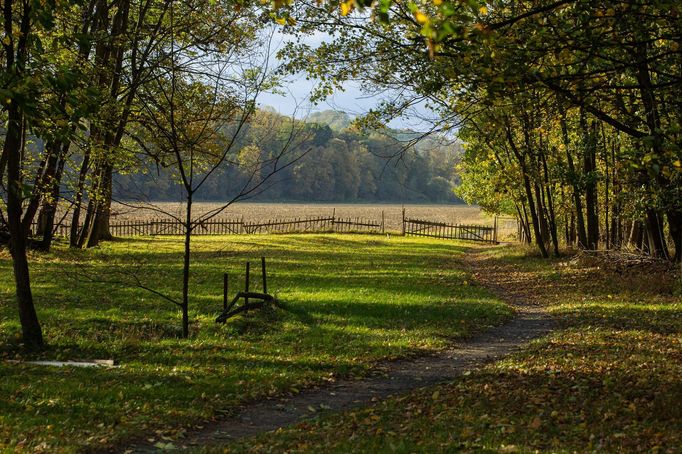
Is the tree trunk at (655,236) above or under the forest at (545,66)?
under

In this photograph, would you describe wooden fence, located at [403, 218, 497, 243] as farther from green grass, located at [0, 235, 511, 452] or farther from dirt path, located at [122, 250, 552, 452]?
dirt path, located at [122, 250, 552, 452]

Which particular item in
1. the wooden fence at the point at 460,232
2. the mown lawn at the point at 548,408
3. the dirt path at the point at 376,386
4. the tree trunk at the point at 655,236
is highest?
the tree trunk at the point at 655,236

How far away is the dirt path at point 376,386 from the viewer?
750cm

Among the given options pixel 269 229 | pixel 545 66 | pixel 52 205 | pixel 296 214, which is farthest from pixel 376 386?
pixel 296 214

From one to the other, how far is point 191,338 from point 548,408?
288 inches

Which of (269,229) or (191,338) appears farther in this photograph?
(269,229)

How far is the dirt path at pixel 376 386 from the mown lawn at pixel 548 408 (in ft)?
1.46

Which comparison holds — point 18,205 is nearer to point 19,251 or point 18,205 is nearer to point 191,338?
point 19,251

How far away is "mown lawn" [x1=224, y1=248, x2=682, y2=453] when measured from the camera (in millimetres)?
6129


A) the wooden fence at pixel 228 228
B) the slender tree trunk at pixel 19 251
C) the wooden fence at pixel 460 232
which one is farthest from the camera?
the wooden fence at pixel 460 232

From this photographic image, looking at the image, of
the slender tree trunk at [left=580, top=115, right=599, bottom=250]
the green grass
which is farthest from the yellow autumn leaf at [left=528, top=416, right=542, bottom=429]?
the slender tree trunk at [left=580, top=115, right=599, bottom=250]

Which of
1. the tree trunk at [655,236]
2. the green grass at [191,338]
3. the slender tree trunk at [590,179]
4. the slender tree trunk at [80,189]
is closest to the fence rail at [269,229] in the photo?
the slender tree trunk at [80,189]

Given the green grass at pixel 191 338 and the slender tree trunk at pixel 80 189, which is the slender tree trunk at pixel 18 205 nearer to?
the green grass at pixel 191 338

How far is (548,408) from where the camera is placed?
286 inches
